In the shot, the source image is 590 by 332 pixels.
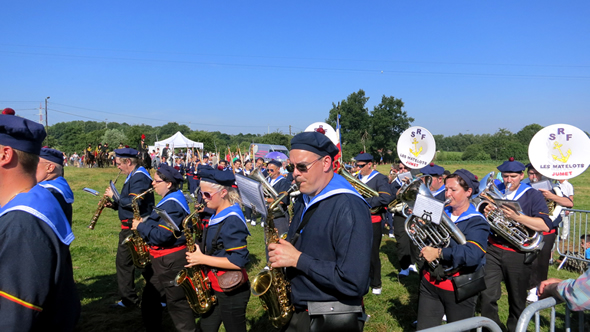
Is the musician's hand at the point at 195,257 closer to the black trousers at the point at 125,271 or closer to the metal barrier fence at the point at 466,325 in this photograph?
the metal barrier fence at the point at 466,325

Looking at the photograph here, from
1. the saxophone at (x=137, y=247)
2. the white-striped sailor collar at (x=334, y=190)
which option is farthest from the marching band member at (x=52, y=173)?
the white-striped sailor collar at (x=334, y=190)

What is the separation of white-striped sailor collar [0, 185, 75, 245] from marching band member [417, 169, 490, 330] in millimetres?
3191

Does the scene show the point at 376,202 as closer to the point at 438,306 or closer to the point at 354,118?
the point at 438,306

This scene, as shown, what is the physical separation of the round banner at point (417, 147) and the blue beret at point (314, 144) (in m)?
6.46

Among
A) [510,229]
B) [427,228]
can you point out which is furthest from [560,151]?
[427,228]

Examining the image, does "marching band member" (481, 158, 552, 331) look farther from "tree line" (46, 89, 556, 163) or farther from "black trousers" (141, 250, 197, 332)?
"tree line" (46, 89, 556, 163)

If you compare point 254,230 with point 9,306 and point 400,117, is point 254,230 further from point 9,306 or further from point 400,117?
point 400,117

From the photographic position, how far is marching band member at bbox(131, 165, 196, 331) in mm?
4309

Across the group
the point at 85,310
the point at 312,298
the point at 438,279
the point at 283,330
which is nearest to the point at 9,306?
the point at 312,298

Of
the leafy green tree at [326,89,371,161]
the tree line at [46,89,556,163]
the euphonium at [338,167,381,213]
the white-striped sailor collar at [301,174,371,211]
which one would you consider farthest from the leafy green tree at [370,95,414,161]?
the white-striped sailor collar at [301,174,371,211]

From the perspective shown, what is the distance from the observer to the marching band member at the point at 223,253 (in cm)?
374

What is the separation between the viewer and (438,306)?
3953 mm

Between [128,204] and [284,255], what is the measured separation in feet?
13.4

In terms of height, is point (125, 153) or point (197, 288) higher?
point (125, 153)
